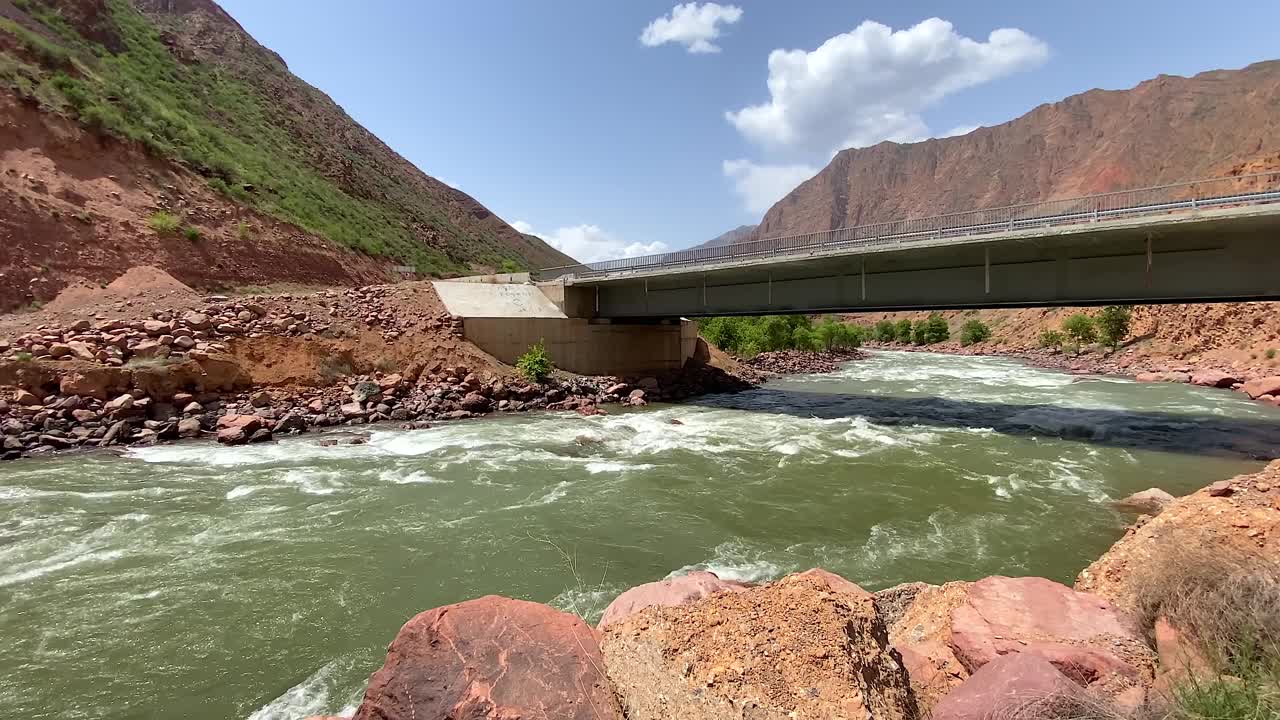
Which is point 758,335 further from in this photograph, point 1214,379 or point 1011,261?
point 1011,261

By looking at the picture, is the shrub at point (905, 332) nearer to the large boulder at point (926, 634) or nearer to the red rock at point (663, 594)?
the large boulder at point (926, 634)

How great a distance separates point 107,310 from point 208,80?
143 feet

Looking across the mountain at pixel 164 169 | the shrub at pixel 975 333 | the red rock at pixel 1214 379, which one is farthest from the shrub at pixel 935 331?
the mountain at pixel 164 169

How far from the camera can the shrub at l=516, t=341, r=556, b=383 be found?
26047 millimetres

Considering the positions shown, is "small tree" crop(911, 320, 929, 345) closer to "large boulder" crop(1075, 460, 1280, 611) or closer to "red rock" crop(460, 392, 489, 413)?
"red rock" crop(460, 392, 489, 413)

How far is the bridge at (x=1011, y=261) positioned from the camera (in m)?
16.4

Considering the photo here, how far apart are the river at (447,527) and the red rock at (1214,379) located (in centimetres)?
1347

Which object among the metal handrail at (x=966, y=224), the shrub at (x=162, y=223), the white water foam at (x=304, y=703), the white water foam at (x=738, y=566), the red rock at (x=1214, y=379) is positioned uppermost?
the shrub at (x=162, y=223)

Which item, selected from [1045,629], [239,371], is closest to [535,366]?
[239,371]

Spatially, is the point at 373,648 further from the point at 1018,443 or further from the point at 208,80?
the point at 208,80

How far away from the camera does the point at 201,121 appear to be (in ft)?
139

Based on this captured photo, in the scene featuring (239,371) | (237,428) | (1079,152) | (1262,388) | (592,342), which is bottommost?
(1262,388)

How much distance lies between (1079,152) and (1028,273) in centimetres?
13911

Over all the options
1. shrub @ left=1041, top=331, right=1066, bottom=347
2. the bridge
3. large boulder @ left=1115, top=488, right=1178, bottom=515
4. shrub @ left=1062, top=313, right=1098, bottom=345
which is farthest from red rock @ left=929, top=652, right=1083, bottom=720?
shrub @ left=1041, top=331, right=1066, bottom=347
